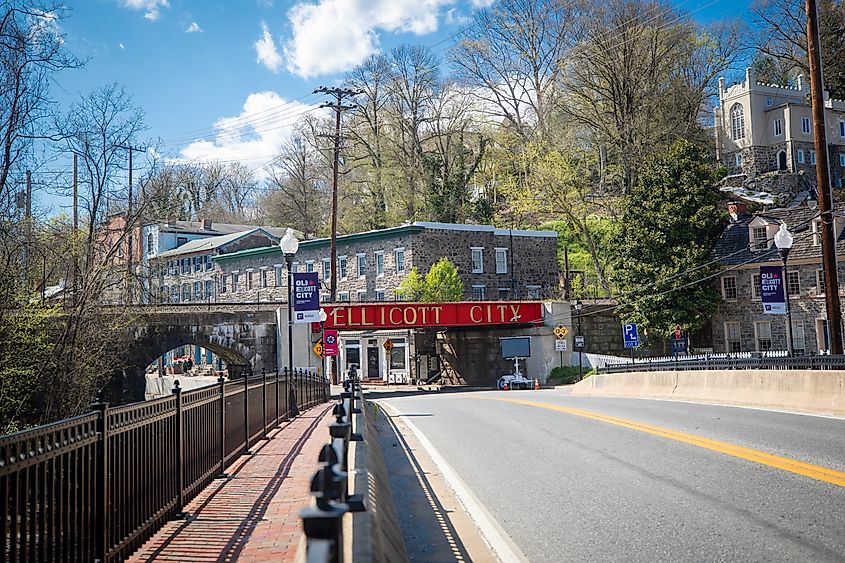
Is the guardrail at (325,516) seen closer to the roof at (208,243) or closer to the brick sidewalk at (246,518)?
the brick sidewalk at (246,518)

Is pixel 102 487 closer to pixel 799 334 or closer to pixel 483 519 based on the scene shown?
pixel 483 519

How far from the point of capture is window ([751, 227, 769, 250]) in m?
48.8

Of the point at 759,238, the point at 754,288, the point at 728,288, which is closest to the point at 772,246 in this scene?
the point at 759,238

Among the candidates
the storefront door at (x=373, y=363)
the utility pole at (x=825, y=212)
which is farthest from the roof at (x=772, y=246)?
the utility pole at (x=825, y=212)

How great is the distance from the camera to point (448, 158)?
2921 inches

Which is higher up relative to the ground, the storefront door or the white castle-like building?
the white castle-like building

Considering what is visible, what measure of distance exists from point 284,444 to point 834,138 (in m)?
73.4

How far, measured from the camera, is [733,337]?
168 ft

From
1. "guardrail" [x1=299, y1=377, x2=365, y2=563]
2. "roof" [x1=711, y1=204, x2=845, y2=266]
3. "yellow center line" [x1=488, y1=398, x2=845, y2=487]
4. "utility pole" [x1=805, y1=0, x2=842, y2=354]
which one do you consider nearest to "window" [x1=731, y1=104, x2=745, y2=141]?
"roof" [x1=711, y1=204, x2=845, y2=266]

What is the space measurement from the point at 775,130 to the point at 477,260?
32.4m

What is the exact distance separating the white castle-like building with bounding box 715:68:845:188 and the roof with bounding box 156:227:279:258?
43612 mm

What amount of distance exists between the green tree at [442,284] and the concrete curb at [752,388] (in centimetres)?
2713

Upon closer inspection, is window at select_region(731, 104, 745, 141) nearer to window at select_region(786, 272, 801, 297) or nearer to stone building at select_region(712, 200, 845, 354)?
stone building at select_region(712, 200, 845, 354)

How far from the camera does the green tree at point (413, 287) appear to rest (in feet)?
178
